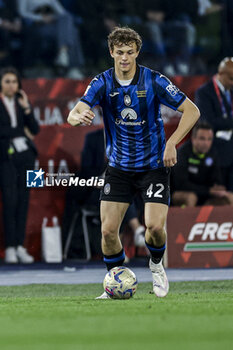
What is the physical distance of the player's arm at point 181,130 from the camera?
25.0 feet

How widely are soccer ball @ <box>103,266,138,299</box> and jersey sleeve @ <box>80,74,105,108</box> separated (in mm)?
1422

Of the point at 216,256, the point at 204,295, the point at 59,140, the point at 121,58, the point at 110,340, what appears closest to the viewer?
the point at 110,340

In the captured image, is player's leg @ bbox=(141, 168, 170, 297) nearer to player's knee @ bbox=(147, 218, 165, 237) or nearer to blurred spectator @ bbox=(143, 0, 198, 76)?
player's knee @ bbox=(147, 218, 165, 237)

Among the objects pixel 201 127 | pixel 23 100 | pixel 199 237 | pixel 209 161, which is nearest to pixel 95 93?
pixel 23 100

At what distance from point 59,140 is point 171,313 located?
659 centimetres

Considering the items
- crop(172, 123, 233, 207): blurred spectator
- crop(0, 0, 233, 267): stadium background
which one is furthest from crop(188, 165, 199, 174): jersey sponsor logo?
crop(0, 0, 233, 267): stadium background

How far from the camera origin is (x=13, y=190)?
12.0 metres

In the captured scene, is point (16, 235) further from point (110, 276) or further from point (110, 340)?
point (110, 340)

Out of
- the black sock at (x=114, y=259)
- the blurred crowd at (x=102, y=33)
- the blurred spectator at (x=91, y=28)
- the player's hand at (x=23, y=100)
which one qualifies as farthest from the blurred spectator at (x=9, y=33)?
the black sock at (x=114, y=259)

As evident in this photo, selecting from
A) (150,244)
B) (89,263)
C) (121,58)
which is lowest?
(89,263)

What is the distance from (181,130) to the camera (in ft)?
25.5

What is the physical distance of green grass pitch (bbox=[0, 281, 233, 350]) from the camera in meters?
4.81

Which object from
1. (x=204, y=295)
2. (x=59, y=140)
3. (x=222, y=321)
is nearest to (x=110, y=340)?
(x=222, y=321)

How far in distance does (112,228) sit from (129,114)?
0.96 meters
